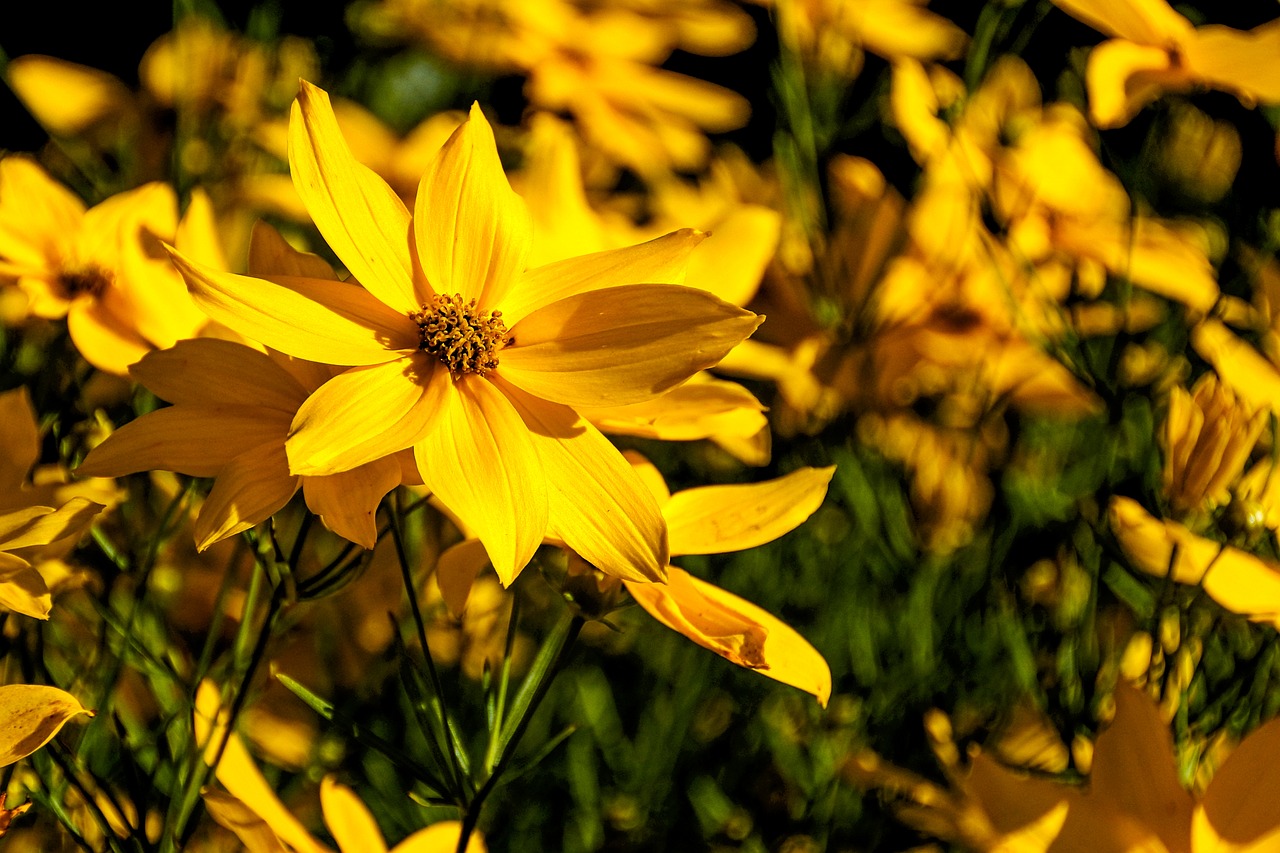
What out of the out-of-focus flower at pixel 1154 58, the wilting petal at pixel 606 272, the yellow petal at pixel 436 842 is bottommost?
the yellow petal at pixel 436 842

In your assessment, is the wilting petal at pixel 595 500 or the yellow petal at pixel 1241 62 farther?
the yellow petal at pixel 1241 62

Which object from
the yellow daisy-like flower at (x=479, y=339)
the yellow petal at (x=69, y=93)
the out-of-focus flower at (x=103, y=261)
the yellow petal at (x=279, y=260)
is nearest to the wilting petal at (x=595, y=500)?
the yellow daisy-like flower at (x=479, y=339)

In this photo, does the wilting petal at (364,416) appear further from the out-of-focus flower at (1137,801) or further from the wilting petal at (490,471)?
the out-of-focus flower at (1137,801)

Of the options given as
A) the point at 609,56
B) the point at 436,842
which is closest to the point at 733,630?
the point at 436,842

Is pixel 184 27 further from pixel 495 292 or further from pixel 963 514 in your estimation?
pixel 963 514

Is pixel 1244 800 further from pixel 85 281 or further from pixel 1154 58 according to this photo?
pixel 85 281

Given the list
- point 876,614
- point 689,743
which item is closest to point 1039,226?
point 876,614
